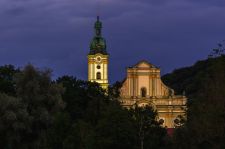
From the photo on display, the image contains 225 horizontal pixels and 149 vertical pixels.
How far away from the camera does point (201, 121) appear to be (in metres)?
44.9

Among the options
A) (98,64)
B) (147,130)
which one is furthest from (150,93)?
(147,130)

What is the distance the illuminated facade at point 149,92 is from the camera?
370 feet

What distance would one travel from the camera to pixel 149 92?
113688 mm

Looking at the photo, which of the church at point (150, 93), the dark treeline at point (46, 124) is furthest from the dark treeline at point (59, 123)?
the church at point (150, 93)

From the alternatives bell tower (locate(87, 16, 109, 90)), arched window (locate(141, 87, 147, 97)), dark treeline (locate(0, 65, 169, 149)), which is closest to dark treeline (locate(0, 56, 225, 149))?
dark treeline (locate(0, 65, 169, 149))

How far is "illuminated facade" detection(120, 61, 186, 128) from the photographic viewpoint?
113 metres

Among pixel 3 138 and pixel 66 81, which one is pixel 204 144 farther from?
pixel 66 81

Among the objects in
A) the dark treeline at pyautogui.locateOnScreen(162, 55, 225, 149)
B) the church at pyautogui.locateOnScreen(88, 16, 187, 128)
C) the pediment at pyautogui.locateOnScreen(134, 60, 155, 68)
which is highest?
the pediment at pyautogui.locateOnScreen(134, 60, 155, 68)

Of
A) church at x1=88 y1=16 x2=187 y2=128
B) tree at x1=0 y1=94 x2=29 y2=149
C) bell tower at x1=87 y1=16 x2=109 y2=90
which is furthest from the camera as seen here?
→ bell tower at x1=87 y1=16 x2=109 y2=90

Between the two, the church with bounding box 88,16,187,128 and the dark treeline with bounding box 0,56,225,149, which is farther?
the church with bounding box 88,16,187,128

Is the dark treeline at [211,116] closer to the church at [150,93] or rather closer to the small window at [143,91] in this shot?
the church at [150,93]

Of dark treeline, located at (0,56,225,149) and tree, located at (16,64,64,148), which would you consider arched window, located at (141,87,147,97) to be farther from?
tree, located at (16,64,64,148)

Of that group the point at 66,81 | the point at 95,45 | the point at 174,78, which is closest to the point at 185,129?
the point at 66,81

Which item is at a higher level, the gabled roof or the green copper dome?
the green copper dome
